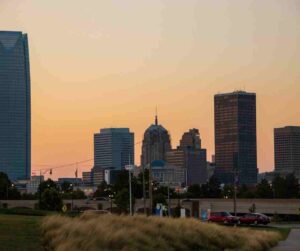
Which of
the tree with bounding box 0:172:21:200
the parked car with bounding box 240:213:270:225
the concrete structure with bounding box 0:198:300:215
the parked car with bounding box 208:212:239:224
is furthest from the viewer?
the tree with bounding box 0:172:21:200

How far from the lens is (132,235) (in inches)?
1110

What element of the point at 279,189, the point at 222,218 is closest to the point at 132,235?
the point at 222,218

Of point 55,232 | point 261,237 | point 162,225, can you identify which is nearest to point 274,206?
point 261,237

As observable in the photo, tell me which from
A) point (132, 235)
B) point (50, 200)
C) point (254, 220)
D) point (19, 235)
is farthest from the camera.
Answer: point (50, 200)

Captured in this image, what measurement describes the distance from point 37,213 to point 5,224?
12.8m

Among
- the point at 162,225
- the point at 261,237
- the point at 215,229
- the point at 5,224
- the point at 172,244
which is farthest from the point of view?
the point at 261,237

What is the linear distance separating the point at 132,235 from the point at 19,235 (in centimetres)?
440

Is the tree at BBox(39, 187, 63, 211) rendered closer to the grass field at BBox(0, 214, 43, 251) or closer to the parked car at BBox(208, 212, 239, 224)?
the parked car at BBox(208, 212, 239, 224)

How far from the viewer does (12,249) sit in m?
22.8

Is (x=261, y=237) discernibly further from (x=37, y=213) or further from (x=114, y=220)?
(x=114, y=220)

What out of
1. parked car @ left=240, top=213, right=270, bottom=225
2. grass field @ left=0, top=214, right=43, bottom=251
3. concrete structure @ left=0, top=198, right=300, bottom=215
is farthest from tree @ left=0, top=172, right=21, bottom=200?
grass field @ left=0, top=214, right=43, bottom=251

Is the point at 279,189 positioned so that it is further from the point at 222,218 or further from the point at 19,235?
the point at 19,235

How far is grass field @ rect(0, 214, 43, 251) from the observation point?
A: 76.7ft

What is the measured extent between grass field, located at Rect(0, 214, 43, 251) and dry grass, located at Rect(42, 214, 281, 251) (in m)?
0.37
